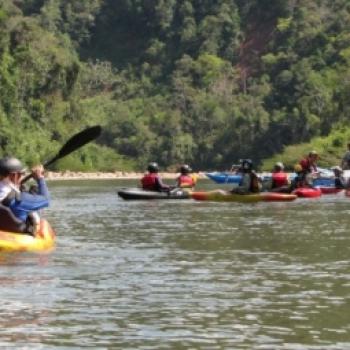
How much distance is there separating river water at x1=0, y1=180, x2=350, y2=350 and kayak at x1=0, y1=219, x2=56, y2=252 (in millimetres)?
162

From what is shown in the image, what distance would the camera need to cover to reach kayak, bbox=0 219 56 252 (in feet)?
54.4

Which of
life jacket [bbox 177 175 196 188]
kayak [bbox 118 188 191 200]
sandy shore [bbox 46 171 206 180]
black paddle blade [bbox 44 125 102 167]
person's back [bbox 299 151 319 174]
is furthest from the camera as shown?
sandy shore [bbox 46 171 206 180]

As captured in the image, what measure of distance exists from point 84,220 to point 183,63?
92.0m

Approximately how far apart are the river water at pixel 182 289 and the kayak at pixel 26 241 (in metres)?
0.16

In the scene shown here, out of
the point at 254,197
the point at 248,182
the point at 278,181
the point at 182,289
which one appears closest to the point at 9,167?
the point at 182,289

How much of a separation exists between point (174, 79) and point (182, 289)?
101 meters

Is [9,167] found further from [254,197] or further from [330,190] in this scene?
[330,190]

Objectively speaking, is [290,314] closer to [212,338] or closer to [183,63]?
[212,338]

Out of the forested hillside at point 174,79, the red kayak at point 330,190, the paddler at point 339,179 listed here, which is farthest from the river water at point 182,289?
the forested hillside at point 174,79

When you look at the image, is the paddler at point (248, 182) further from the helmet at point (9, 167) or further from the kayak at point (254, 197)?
the helmet at point (9, 167)

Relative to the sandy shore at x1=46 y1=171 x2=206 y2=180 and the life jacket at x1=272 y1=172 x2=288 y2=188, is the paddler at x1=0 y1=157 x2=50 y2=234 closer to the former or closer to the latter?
the life jacket at x1=272 y1=172 x2=288 y2=188

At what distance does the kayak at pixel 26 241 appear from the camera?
16594mm

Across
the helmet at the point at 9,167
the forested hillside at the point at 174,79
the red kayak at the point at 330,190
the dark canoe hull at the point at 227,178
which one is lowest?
the dark canoe hull at the point at 227,178

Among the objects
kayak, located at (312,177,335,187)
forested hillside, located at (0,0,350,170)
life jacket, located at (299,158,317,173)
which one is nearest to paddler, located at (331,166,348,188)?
life jacket, located at (299,158,317,173)
